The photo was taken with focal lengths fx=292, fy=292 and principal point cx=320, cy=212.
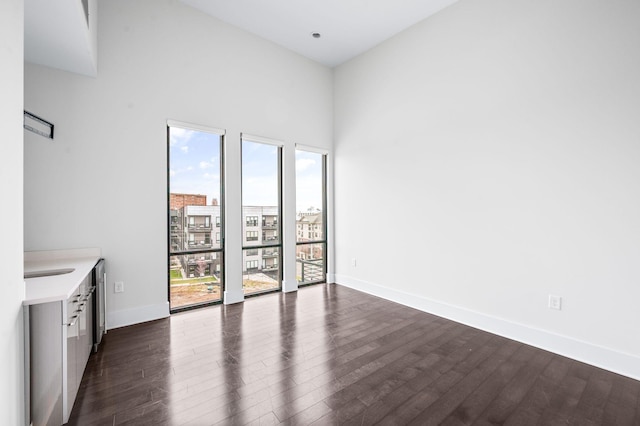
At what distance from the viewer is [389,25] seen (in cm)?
409

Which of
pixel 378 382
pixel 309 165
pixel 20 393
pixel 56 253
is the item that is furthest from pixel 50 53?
pixel 378 382

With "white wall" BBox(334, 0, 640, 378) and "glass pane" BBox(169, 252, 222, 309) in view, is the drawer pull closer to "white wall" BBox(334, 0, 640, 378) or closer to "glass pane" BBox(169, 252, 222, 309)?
"glass pane" BBox(169, 252, 222, 309)

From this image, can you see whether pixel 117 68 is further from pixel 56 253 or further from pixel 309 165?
pixel 309 165

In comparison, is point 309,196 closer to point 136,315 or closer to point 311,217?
point 311,217

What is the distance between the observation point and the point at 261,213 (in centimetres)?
449

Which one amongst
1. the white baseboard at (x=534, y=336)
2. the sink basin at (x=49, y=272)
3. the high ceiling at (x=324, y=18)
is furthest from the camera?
the high ceiling at (x=324, y=18)

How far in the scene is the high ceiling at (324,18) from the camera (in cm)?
369

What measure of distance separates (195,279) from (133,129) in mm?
1988

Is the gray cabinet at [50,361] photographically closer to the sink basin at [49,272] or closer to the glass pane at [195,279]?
the sink basin at [49,272]

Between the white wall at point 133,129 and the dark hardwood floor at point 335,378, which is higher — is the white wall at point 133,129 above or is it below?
above

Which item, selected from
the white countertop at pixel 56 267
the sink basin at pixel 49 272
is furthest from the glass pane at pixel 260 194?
the sink basin at pixel 49 272

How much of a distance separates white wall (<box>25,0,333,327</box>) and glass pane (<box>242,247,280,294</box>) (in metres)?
0.19

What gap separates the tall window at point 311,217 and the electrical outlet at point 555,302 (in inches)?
130

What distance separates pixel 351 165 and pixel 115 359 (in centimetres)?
400
